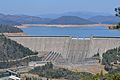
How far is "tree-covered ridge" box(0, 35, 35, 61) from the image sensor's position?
49.3m

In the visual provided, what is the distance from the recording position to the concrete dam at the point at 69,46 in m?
51.9

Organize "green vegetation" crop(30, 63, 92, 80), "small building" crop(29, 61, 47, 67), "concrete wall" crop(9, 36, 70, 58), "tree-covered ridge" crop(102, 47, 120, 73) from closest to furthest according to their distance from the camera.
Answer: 1. "green vegetation" crop(30, 63, 92, 80)
2. "small building" crop(29, 61, 47, 67)
3. "tree-covered ridge" crop(102, 47, 120, 73)
4. "concrete wall" crop(9, 36, 70, 58)

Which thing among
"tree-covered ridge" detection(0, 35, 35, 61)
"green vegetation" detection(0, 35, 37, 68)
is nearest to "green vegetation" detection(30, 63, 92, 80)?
"green vegetation" detection(0, 35, 37, 68)

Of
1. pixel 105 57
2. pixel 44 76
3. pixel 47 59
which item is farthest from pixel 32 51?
pixel 44 76

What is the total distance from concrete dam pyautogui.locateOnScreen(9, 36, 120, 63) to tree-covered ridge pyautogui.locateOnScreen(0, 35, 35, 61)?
154cm

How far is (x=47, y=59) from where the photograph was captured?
5066cm

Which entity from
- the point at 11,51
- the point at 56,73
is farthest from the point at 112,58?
the point at 11,51

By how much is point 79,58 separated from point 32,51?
20.2ft

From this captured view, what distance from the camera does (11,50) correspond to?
51.1 metres

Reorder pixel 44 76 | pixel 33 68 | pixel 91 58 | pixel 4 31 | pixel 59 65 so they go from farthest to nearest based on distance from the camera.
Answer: pixel 4 31 < pixel 91 58 < pixel 59 65 < pixel 33 68 < pixel 44 76

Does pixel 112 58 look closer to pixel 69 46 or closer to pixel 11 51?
pixel 69 46

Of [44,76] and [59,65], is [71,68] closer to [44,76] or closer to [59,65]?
[59,65]

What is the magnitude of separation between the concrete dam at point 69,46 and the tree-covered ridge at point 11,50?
154 cm

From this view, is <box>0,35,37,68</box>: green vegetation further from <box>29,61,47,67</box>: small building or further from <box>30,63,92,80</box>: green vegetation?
<box>30,63,92,80</box>: green vegetation
